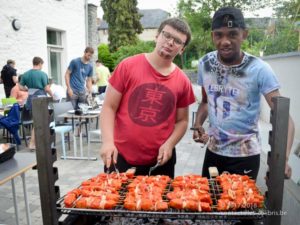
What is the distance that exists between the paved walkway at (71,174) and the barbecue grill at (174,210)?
2153mm

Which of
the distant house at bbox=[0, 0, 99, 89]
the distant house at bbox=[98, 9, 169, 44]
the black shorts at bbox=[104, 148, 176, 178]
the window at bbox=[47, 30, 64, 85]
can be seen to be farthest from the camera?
the distant house at bbox=[98, 9, 169, 44]

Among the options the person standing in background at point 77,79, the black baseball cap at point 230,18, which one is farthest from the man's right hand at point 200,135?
the person standing in background at point 77,79

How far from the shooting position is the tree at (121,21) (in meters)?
38.6

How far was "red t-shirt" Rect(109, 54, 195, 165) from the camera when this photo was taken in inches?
92.7

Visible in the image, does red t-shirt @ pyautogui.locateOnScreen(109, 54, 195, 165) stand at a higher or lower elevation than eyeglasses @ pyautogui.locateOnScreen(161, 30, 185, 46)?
lower

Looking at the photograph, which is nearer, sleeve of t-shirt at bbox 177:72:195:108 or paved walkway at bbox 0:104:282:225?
sleeve of t-shirt at bbox 177:72:195:108

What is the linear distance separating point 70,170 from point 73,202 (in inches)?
172

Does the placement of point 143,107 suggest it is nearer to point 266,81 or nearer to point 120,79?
point 120,79

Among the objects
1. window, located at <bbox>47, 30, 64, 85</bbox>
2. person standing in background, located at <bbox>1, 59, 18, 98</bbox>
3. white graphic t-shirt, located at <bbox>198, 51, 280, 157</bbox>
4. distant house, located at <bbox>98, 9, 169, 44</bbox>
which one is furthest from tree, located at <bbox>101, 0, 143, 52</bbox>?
white graphic t-shirt, located at <bbox>198, 51, 280, 157</bbox>

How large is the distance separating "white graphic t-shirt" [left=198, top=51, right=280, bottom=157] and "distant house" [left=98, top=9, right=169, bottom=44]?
54.2 meters

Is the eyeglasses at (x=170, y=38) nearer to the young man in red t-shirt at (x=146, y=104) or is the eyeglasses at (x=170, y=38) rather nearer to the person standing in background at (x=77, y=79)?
the young man in red t-shirt at (x=146, y=104)

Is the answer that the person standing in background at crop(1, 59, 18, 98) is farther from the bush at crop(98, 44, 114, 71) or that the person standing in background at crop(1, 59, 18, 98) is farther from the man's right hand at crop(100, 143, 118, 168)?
the bush at crop(98, 44, 114, 71)

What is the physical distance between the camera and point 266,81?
7.16 ft

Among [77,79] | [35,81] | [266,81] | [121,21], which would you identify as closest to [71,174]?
[35,81]
